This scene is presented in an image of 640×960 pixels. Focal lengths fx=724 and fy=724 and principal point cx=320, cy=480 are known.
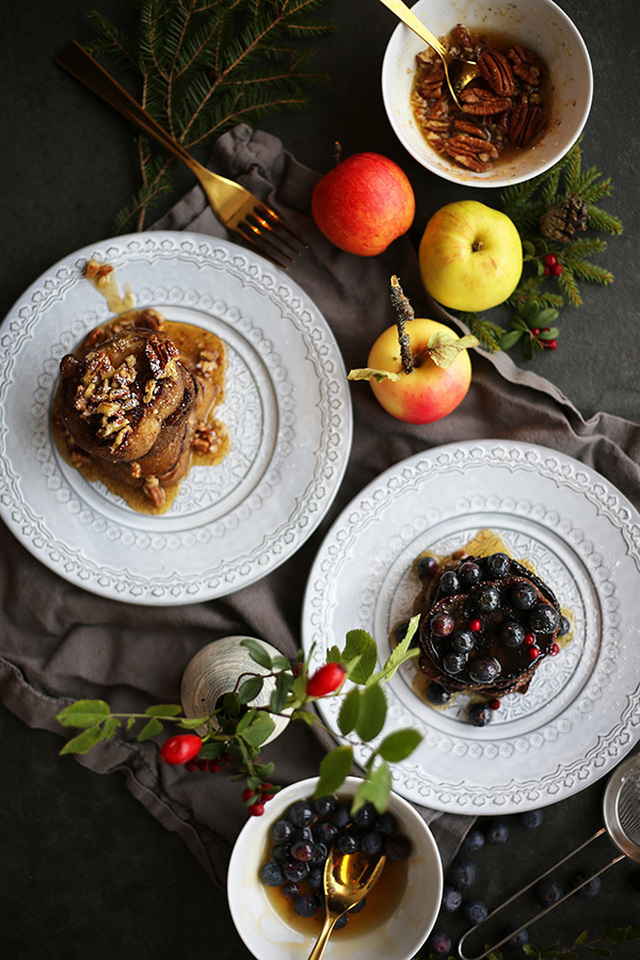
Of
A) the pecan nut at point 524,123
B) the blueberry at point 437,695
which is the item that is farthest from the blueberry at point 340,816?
the pecan nut at point 524,123

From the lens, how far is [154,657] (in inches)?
86.9

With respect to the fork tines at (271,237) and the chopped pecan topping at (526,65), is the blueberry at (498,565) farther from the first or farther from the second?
the chopped pecan topping at (526,65)

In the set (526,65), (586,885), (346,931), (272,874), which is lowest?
(586,885)

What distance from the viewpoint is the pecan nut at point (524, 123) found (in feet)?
6.96

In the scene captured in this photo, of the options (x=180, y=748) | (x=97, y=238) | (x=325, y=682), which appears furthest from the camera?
(x=97, y=238)

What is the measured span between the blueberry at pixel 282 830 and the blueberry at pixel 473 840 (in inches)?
22.2

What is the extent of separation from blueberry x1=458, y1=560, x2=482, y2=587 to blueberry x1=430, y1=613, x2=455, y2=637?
0.12 m

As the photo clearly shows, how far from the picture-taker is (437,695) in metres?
2.12

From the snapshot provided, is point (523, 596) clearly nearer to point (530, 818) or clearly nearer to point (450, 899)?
point (530, 818)

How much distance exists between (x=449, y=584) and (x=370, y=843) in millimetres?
750

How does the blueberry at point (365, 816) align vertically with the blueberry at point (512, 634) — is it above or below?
below

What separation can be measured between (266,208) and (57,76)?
31.3 inches

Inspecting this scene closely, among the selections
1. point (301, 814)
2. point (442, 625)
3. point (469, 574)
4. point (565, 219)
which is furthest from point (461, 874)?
point (565, 219)

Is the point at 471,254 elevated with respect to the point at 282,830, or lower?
elevated
